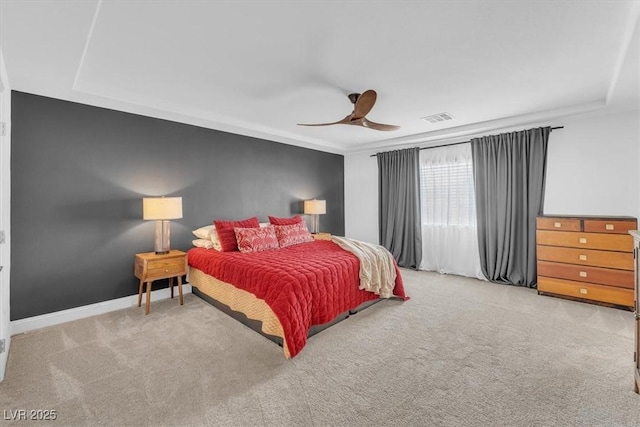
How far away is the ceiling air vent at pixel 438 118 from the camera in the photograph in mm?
4137

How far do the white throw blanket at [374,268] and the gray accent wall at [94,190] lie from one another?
86.5 inches

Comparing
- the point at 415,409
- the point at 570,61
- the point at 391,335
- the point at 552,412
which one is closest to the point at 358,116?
the point at 570,61

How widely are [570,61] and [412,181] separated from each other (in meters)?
3.14

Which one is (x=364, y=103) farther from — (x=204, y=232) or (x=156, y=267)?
(x=156, y=267)

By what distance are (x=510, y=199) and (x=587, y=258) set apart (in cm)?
122

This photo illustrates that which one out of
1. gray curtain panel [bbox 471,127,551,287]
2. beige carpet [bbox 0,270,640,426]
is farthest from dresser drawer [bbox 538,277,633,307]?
gray curtain panel [bbox 471,127,551,287]

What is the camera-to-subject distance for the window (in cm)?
508

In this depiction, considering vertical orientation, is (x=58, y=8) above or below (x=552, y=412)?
above

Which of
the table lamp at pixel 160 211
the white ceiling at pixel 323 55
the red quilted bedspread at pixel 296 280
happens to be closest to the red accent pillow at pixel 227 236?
the red quilted bedspread at pixel 296 280

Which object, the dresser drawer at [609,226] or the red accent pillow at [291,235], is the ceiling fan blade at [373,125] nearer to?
the red accent pillow at [291,235]

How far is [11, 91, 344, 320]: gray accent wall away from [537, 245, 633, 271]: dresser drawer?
178 inches

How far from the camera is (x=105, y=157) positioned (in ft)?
11.4

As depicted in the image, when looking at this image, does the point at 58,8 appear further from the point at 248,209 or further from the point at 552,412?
the point at 552,412

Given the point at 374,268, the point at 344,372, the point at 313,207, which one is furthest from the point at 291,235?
the point at 344,372
